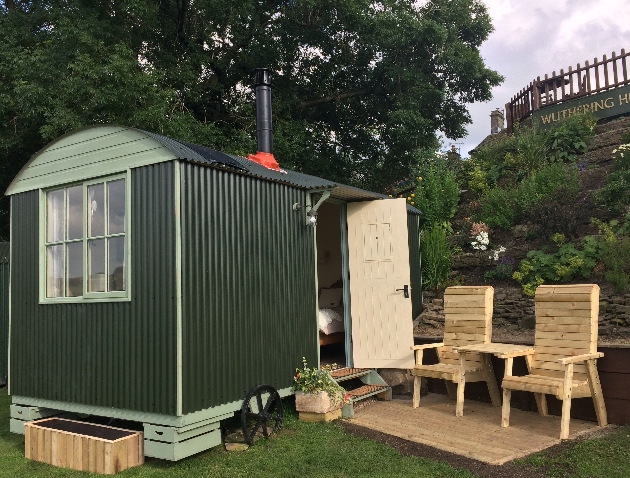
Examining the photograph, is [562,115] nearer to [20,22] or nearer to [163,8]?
[163,8]

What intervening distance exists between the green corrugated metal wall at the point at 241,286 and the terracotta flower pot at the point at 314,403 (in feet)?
0.65

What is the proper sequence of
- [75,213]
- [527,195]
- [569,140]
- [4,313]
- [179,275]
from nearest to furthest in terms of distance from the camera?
[179,275]
[75,213]
[4,313]
[527,195]
[569,140]

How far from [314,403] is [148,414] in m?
1.66

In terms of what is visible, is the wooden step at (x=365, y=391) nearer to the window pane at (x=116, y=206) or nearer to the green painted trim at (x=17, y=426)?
the window pane at (x=116, y=206)

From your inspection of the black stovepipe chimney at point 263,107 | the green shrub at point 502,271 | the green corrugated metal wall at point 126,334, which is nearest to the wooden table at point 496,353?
the green shrub at point 502,271

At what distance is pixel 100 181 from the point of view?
5.22m

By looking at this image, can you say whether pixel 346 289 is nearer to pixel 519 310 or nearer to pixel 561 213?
pixel 519 310

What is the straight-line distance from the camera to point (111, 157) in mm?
5121

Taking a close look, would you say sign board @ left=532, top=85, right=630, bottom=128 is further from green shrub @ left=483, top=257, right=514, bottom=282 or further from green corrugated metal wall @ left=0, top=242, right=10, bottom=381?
green corrugated metal wall @ left=0, top=242, right=10, bottom=381

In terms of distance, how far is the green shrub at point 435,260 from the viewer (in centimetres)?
877

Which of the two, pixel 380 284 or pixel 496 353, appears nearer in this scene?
pixel 496 353

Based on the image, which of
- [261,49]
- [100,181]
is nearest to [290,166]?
[261,49]

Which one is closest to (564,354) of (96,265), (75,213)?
(96,265)

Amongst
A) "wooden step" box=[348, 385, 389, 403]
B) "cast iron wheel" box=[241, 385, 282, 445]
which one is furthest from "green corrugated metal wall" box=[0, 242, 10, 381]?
"wooden step" box=[348, 385, 389, 403]
